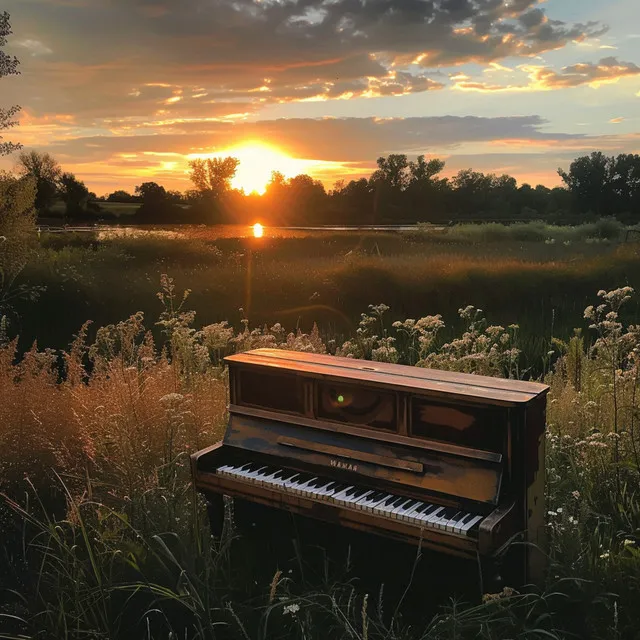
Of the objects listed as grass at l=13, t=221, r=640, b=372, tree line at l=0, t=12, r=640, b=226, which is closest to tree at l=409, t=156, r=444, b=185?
tree line at l=0, t=12, r=640, b=226

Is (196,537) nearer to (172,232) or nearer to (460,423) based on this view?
(460,423)

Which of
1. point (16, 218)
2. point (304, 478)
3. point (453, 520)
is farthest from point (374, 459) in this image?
point (16, 218)

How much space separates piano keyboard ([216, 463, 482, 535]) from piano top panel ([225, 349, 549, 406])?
0.64 m

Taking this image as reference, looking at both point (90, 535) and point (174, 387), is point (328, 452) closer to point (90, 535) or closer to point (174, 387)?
point (90, 535)

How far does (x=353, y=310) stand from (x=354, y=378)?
1134 centimetres

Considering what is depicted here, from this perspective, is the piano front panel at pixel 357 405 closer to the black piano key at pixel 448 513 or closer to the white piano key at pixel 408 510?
the white piano key at pixel 408 510

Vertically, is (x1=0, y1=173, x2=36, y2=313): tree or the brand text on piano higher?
(x1=0, y1=173, x2=36, y2=313): tree

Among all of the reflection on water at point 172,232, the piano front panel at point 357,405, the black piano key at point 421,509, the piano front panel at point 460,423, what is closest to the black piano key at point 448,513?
the black piano key at point 421,509

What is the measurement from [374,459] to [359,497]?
0.25m

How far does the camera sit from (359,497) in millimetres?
3955

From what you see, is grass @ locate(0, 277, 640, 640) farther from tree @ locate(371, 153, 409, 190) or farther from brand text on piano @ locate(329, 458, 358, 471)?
tree @ locate(371, 153, 409, 190)

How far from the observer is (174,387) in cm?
678

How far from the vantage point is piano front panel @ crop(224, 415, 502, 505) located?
3752mm

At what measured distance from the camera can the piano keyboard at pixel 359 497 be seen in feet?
11.8
